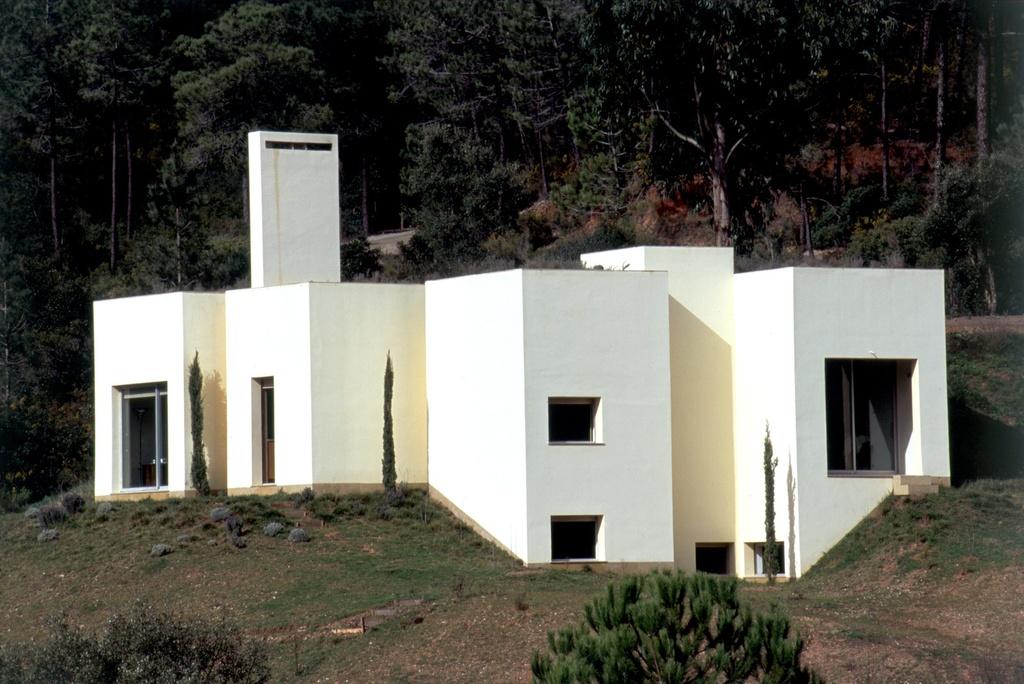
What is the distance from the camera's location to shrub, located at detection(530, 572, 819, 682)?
16.6 metres

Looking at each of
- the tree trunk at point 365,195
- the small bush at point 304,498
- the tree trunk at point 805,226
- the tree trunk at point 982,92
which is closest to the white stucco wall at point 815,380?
the small bush at point 304,498

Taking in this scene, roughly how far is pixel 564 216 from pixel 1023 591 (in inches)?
1340

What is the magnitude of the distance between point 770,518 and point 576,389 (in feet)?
12.7

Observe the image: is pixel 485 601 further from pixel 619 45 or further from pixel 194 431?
pixel 619 45

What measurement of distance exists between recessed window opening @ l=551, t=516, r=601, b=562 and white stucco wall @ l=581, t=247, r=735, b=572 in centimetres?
182

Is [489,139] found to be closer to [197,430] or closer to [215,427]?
[215,427]

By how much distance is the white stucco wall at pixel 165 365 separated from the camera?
100 feet

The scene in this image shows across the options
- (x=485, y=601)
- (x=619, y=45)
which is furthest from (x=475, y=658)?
(x=619, y=45)

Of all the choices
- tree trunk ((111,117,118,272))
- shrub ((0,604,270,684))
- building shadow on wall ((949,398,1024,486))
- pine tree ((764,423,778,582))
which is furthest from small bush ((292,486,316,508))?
tree trunk ((111,117,118,272))

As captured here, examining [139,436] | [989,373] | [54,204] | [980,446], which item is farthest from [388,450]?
[54,204]

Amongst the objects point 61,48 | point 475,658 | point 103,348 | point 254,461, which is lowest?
point 475,658

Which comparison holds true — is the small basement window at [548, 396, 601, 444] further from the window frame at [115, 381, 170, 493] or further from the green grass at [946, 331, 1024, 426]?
the green grass at [946, 331, 1024, 426]

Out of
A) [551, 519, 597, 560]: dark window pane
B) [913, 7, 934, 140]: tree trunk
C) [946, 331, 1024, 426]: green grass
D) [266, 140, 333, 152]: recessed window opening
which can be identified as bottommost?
[551, 519, 597, 560]: dark window pane

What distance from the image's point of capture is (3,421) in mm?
44344
